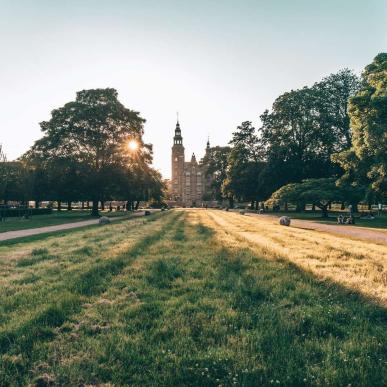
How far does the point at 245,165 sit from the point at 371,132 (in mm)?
37422

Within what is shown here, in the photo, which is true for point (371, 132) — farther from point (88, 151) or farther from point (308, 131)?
point (88, 151)

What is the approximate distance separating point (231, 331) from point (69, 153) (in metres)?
34.1

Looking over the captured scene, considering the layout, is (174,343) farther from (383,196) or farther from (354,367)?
(383,196)

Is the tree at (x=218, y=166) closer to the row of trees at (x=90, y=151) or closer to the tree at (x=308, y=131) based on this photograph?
the tree at (x=308, y=131)

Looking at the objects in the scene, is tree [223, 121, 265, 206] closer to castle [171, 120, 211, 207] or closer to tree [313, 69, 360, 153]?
tree [313, 69, 360, 153]

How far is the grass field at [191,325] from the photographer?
302 centimetres

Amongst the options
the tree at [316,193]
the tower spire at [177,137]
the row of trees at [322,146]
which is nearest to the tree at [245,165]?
the row of trees at [322,146]

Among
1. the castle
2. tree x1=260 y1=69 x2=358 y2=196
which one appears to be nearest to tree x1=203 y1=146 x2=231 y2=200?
the castle

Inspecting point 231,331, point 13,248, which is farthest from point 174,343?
point 13,248

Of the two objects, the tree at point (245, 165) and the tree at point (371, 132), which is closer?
the tree at point (371, 132)

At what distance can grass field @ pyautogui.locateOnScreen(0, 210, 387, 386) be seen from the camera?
3018 millimetres

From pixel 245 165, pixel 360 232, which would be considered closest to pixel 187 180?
pixel 245 165

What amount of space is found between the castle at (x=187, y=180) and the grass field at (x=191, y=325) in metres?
117

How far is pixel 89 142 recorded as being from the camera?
35.0 m
